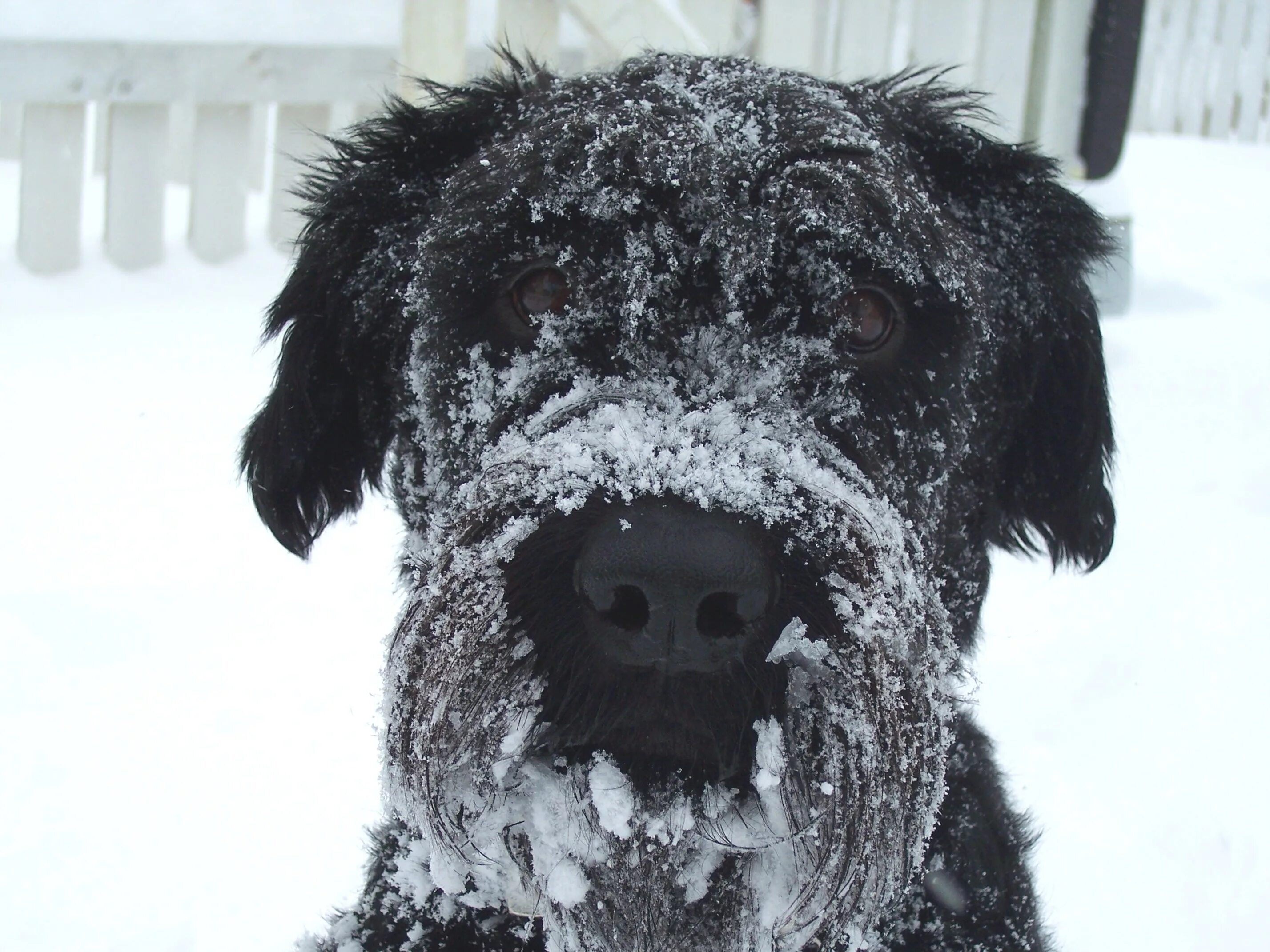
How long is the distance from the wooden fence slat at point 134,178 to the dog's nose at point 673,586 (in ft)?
19.3

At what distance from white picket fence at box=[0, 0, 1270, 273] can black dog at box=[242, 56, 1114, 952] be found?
11.4 feet

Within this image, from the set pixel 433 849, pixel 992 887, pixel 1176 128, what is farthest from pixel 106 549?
pixel 1176 128

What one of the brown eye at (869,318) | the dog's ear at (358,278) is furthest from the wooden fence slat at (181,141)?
the brown eye at (869,318)

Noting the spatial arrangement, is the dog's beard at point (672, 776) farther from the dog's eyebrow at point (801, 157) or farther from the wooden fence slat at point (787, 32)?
the wooden fence slat at point (787, 32)

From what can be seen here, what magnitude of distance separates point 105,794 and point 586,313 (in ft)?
7.98

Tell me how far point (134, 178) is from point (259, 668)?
3.70 meters

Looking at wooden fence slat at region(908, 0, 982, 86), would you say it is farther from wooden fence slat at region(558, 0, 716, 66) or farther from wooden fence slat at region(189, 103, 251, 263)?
wooden fence slat at region(189, 103, 251, 263)

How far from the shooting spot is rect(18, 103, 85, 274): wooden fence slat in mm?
6160

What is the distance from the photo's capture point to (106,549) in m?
4.57

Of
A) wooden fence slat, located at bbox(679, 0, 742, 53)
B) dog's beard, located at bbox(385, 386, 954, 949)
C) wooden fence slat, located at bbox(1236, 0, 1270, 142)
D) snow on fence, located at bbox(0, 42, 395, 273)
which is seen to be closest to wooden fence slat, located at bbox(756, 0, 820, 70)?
wooden fence slat, located at bbox(679, 0, 742, 53)

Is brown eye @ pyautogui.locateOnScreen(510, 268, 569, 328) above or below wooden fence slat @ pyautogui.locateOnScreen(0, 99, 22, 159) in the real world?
below

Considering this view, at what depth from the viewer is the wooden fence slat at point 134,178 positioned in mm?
6449

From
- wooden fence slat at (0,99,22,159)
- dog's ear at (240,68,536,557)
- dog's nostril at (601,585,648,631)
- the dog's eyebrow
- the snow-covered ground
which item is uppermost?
wooden fence slat at (0,99,22,159)

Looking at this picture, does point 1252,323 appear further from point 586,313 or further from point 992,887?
point 586,313
